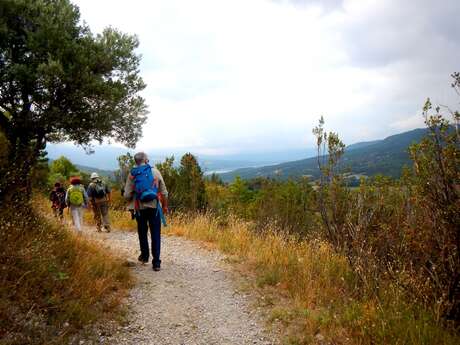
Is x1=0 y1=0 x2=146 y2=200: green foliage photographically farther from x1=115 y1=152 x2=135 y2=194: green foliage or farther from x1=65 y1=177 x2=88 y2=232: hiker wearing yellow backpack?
x1=115 y1=152 x2=135 y2=194: green foliage

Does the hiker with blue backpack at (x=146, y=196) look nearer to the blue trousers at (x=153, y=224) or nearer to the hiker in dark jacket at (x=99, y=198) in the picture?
the blue trousers at (x=153, y=224)

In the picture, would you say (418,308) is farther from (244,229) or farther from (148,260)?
(244,229)

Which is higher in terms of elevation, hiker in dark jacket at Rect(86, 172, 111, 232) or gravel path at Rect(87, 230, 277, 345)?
hiker in dark jacket at Rect(86, 172, 111, 232)

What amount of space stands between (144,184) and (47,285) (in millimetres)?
2756

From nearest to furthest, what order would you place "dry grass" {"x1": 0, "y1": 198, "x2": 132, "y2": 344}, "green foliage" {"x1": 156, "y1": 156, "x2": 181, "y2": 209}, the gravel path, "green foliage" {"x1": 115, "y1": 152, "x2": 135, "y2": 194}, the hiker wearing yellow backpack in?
"dry grass" {"x1": 0, "y1": 198, "x2": 132, "y2": 344}
the gravel path
the hiker wearing yellow backpack
"green foliage" {"x1": 156, "y1": 156, "x2": 181, "y2": 209}
"green foliage" {"x1": 115, "y1": 152, "x2": 135, "y2": 194}

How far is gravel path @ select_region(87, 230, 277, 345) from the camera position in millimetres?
4517

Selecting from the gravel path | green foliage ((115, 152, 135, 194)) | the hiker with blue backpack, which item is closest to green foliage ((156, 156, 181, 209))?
green foliage ((115, 152, 135, 194))

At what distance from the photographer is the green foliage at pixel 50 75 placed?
6531 millimetres

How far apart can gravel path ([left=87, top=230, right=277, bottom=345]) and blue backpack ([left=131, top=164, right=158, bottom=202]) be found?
57.9 inches

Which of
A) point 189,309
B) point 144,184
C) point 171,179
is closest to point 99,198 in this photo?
point 171,179

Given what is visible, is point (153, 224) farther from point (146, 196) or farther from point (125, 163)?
point (125, 163)

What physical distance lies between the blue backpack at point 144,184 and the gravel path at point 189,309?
147 centimetres

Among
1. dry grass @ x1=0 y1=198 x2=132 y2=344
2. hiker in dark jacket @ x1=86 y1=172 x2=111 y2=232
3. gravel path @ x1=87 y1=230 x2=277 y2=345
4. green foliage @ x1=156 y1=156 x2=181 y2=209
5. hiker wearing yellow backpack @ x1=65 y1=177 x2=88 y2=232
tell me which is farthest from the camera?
green foliage @ x1=156 y1=156 x2=181 y2=209

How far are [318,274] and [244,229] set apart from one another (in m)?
4.10
